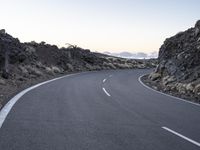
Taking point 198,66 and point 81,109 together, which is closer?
point 81,109

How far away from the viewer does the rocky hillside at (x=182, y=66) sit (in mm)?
22773

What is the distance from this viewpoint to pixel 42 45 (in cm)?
4675

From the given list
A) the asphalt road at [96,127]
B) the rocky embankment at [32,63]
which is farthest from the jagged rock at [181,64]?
the rocky embankment at [32,63]

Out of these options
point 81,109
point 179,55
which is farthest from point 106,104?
point 179,55

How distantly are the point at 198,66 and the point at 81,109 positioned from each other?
16.5 m

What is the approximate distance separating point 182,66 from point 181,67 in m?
0.11

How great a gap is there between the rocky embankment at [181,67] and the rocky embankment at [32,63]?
31.0ft

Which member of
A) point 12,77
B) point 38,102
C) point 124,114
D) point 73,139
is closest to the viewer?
point 73,139

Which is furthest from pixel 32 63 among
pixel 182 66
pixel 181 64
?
pixel 182 66

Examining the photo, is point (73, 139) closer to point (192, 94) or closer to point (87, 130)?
point (87, 130)

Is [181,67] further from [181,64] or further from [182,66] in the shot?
[181,64]

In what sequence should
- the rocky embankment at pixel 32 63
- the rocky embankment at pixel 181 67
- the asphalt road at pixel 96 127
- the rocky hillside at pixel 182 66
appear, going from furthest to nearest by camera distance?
the rocky hillside at pixel 182 66 → the rocky embankment at pixel 181 67 → the rocky embankment at pixel 32 63 → the asphalt road at pixel 96 127

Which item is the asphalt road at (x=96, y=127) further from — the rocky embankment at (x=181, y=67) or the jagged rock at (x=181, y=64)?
the jagged rock at (x=181, y=64)

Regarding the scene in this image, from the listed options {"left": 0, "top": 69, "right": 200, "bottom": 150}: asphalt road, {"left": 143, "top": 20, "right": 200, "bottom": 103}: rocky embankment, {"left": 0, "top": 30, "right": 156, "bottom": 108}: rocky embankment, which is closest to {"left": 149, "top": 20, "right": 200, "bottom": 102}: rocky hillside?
{"left": 143, "top": 20, "right": 200, "bottom": 103}: rocky embankment
